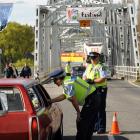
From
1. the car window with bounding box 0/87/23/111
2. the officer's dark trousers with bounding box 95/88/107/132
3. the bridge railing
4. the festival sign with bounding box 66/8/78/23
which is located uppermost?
the festival sign with bounding box 66/8/78/23

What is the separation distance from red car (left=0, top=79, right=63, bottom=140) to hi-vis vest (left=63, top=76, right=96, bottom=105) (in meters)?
0.71

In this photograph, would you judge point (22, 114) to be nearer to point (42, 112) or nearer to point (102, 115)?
point (42, 112)

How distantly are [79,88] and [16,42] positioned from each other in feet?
346

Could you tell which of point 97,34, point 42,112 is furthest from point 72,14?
point 42,112

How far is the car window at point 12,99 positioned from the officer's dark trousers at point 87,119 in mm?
A: 2066

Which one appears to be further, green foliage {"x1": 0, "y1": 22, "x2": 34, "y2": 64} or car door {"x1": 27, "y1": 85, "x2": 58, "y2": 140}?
green foliage {"x1": 0, "y1": 22, "x2": 34, "y2": 64}

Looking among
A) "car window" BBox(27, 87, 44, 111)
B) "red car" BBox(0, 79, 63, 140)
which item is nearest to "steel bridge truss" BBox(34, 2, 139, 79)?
"car window" BBox(27, 87, 44, 111)

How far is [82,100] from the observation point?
8.68 metres

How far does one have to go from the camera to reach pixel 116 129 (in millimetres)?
11633

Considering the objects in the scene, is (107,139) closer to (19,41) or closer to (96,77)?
(96,77)

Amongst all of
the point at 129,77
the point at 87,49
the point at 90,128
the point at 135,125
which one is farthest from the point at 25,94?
the point at 87,49

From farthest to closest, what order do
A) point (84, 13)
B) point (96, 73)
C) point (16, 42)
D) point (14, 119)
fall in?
point (16, 42) → point (84, 13) → point (96, 73) → point (14, 119)

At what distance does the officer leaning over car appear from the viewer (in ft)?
27.1

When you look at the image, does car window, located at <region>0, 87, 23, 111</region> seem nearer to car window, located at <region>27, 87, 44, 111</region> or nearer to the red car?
the red car
